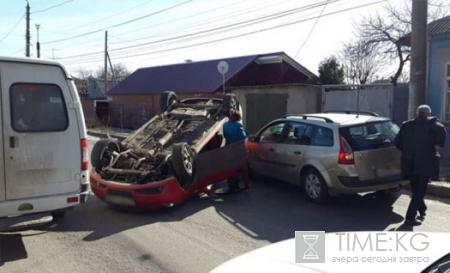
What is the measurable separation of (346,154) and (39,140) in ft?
14.7

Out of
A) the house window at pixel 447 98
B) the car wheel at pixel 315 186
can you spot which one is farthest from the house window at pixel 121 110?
the car wheel at pixel 315 186

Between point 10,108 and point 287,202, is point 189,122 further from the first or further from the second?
point 10,108

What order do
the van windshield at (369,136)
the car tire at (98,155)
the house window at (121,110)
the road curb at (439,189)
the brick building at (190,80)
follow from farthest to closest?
the house window at (121,110), the brick building at (190,80), the road curb at (439,189), the car tire at (98,155), the van windshield at (369,136)

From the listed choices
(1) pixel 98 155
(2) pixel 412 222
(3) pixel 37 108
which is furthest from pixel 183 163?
(2) pixel 412 222

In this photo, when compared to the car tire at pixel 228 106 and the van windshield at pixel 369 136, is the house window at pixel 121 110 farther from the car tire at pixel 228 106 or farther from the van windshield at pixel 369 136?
the van windshield at pixel 369 136

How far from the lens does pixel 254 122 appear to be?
16.2 m

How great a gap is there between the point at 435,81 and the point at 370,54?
1996 centimetres

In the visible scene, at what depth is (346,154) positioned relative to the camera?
245 inches

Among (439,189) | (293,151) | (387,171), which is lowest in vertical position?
(439,189)

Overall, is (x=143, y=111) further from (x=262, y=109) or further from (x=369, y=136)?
(x=369, y=136)

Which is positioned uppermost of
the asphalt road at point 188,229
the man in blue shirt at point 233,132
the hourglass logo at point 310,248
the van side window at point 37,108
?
the van side window at point 37,108

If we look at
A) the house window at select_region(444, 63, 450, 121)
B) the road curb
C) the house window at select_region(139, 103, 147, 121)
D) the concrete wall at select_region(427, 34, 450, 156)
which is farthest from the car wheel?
the house window at select_region(139, 103, 147, 121)

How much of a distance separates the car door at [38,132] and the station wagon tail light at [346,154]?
3965mm

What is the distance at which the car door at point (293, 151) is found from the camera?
705 cm
